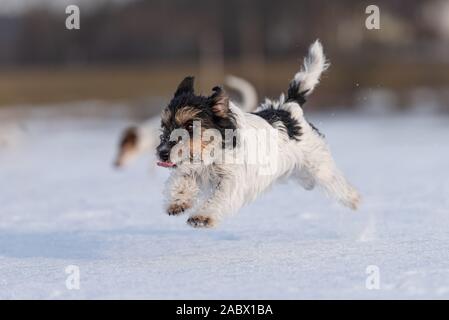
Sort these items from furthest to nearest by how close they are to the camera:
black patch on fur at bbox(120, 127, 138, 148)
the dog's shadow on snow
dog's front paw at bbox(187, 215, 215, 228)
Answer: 1. black patch on fur at bbox(120, 127, 138, 148)
2. the dog's shadow on snow
3. dog's front paw at bbox(187, 215, 215, 228)

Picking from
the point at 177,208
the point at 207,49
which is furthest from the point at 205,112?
the point at 207,49

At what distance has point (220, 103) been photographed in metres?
4.83

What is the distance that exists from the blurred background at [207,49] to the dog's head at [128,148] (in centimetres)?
1630

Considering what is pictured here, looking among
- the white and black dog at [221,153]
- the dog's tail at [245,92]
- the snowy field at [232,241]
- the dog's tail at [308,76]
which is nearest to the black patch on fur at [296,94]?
the dog's tail at [308,76]

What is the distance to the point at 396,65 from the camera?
34.6 metres

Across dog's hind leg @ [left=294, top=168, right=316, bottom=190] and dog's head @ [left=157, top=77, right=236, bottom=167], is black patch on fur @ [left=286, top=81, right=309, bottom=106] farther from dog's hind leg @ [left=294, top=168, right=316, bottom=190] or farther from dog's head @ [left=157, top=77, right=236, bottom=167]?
dog's head @ [left=157, top=77, right=236, bottom=167]

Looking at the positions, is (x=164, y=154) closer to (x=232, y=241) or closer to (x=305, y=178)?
(x=232, y=241)

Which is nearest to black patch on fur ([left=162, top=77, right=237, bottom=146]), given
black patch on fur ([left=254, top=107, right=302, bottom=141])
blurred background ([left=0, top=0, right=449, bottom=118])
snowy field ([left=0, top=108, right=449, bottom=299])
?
black patch on fur ([left=254, top=107, right=302, bottom=141])

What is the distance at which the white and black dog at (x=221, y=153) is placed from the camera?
4.74 m

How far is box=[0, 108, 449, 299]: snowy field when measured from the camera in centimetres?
409

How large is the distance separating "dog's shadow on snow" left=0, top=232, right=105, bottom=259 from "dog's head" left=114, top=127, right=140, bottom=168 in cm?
613

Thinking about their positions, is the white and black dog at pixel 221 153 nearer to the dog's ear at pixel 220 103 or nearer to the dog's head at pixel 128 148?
the dog's ear at pixel 220 103
